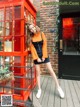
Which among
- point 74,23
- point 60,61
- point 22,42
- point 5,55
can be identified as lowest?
point 60,61

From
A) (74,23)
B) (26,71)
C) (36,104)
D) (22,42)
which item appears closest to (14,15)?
(22,42)

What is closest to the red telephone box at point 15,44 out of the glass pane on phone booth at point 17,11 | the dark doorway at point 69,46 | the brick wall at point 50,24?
the glass pane on phone booth at point 17,11

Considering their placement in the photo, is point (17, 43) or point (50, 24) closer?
point (17, 43)

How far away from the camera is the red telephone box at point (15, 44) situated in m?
3.89

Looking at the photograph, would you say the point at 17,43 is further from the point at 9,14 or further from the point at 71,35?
the point at 71,35

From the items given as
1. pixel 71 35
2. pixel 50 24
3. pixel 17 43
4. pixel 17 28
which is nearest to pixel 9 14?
pixel 17 28

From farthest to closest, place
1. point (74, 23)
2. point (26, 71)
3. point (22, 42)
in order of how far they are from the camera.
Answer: point (74, 23) < point (26, 71) < point (22, 42)

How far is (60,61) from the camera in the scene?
20.0 ft

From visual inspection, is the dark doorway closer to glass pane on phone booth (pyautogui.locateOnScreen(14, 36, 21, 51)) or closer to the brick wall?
the brick wall

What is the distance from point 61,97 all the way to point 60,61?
6.11ft

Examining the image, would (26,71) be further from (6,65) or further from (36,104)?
(36,104)

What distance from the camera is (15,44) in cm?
400

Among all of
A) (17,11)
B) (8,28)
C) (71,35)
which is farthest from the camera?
(71,35)

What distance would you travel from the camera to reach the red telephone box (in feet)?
12.8
